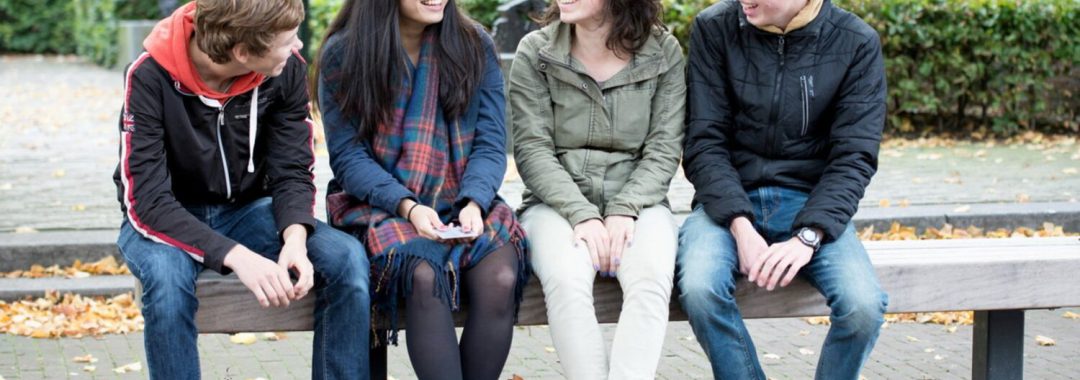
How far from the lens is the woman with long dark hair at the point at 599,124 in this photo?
148 inches

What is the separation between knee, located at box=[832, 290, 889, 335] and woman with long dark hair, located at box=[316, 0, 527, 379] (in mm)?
845

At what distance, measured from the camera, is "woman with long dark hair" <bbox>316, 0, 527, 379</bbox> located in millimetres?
3488

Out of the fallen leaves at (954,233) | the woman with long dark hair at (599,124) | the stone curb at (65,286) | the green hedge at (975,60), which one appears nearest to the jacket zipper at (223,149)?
the woman with long dark hair at (599,124)

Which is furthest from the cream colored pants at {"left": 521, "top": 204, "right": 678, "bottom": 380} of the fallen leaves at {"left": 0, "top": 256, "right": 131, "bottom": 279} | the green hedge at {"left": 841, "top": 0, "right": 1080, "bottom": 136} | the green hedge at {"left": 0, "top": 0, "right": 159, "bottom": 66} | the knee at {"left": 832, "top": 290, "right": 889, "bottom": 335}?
the green hedge at {"left": 0, "top": 0, "right": 159, "bottom": 66}

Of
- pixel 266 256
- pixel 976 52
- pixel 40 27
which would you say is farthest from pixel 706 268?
pixel 40 27

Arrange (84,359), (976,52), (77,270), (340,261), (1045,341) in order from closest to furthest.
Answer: (340,261) → (84,359) → (1045,341) → (77,270) → (976,52)

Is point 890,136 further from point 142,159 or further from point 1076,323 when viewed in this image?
point 142,159

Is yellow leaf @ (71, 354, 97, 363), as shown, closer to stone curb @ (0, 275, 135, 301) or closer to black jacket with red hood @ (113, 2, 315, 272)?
stone curb @ (0, 275, 135, 301)

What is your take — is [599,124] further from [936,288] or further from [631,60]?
[936,288]

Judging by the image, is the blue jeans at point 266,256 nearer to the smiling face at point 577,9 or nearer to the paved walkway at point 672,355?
the smiling face at point 577,9

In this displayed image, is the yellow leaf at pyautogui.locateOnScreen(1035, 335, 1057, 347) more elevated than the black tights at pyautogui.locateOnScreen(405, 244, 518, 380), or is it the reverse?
the black tights at pyautogui.locateOnScreen(405, 244, 518, 380)

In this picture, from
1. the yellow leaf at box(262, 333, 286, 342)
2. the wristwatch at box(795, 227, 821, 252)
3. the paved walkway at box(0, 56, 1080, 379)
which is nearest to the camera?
the wristwatch at box(795, 227, 821, 252)

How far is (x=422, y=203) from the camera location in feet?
12.2

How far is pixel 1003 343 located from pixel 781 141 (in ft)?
2.95
